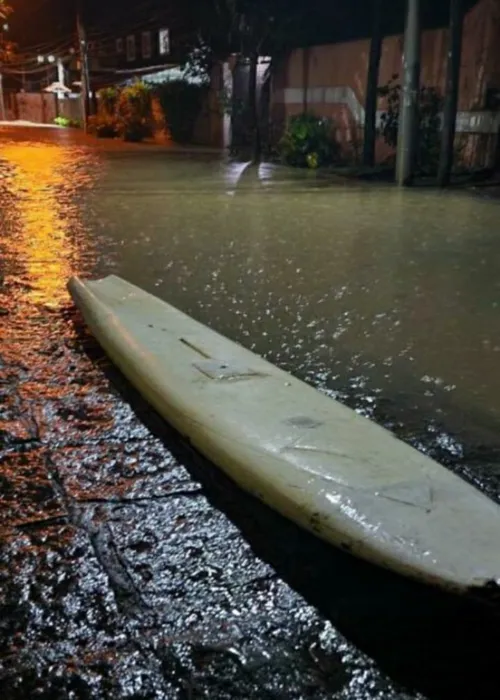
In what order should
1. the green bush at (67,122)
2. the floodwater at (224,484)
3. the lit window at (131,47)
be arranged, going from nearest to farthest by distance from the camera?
the floodwater at (224,484) → the green bush at (67,122) → the lit window at (131,47)

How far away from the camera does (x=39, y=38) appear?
50.5m

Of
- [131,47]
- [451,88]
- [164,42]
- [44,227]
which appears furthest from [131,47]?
[44,227]

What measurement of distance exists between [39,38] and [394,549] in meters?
55.1

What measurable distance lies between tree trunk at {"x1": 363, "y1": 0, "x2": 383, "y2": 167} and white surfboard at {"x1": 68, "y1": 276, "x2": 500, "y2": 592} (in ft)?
38.2

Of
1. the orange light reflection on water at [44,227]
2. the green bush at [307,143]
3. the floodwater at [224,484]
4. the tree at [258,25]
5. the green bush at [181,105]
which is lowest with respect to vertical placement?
the floodwater at [224,484]

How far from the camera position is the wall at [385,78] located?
13.2m

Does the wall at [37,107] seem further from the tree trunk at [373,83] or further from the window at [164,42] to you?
the tree trunk at [373,83]

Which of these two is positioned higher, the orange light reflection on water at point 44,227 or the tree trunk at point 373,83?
the tree trunk at point 373,83

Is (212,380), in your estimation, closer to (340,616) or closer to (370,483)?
(370,483)

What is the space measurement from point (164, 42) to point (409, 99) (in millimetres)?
28138

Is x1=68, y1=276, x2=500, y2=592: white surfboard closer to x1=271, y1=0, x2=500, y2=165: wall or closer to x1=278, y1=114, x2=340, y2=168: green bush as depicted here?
x1=271, y1=0, x2=500, y2=165: wall

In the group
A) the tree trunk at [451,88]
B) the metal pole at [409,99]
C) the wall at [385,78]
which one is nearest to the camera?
the tree trunk at [451,88]

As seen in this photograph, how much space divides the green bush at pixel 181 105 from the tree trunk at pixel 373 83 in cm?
1237

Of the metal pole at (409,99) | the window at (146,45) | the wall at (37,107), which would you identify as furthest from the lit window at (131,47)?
the metal pole at (409,99)
